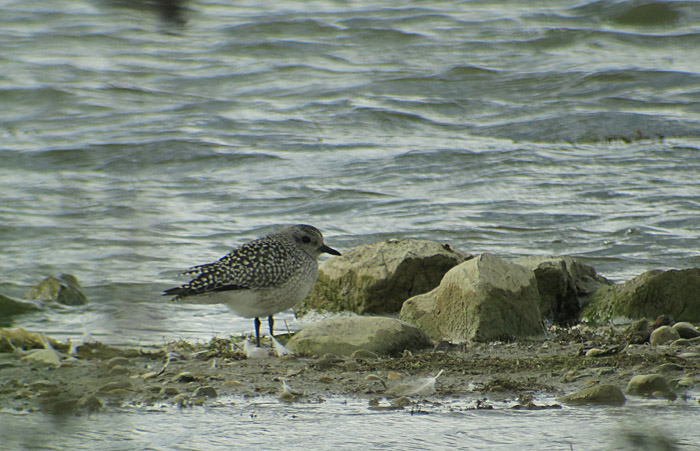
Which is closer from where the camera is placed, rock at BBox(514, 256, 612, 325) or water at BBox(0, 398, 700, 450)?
water at BBox(0, 398, 700, 450)

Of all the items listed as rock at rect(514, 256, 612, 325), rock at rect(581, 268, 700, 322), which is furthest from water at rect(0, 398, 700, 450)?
rock at rect(514, 256, 612, 325)

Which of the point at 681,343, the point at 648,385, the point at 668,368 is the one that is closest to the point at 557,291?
the point at 681,343

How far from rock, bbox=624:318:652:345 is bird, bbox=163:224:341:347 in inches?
88.0

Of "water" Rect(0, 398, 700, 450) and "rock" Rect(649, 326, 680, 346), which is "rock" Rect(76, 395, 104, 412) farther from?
"rock" Rect(649, 326, 680, 346)

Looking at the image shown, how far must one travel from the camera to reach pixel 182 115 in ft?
57.8

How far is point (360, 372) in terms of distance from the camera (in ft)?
19.0

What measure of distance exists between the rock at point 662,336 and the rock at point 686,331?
0.11 meters

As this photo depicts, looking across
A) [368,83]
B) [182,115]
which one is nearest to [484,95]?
[368,83]

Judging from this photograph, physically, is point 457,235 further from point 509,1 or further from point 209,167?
point 509,1

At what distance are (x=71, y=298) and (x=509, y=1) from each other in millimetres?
17802

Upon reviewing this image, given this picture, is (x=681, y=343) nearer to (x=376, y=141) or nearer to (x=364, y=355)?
(x=364, y=355)

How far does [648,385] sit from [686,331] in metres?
1.62

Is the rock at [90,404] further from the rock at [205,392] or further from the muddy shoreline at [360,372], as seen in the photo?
the rock at [205,392]

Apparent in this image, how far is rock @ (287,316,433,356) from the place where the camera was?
6281 mm
